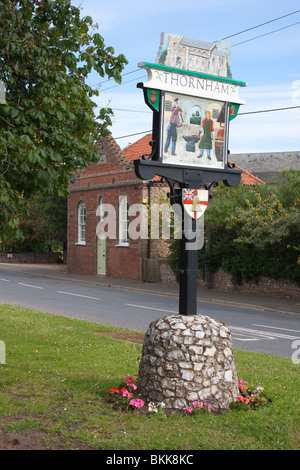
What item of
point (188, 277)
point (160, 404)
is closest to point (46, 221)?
point (188, 277)

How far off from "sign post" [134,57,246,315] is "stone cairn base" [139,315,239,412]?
→ 0.44 m

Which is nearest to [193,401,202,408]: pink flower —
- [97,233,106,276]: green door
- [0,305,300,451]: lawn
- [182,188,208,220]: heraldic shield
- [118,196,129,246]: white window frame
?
[0,305,300,451]: lawn

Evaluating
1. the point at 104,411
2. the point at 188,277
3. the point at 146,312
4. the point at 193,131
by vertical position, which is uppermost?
the point at 193,131

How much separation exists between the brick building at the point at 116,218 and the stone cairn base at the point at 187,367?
21.2 metres

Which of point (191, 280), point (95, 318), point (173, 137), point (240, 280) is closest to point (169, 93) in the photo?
point (173, 137)

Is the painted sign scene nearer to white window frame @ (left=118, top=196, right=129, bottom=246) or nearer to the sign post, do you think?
the sign post

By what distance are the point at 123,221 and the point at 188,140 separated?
24.9m

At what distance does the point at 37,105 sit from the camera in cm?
781

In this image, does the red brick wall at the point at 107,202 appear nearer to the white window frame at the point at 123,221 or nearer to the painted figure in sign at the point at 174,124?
the white window frame at the point at 123,221

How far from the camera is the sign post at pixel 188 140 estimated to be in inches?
264

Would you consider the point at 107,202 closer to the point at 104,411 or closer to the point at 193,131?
the point at 193,131

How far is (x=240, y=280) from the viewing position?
78.1 feet

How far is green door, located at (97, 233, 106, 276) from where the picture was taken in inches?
1305
